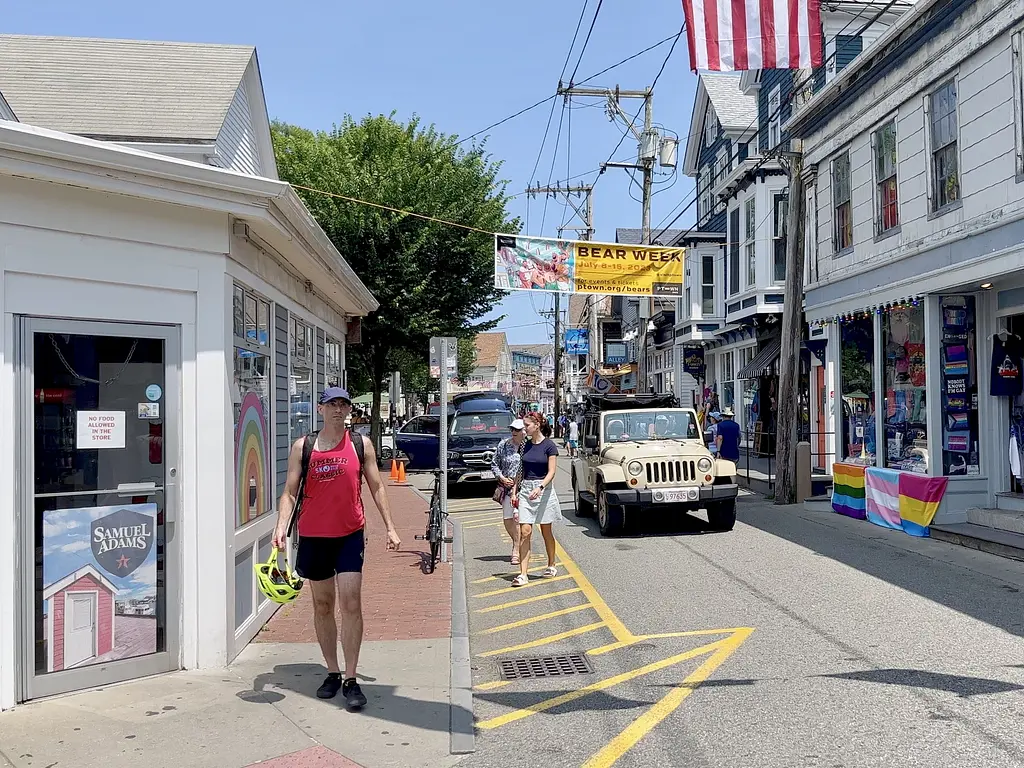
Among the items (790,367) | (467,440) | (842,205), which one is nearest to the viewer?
(842,205)

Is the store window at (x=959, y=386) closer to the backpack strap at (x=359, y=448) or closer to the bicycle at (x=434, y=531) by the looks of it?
the bicycle at (x=434, y=531)

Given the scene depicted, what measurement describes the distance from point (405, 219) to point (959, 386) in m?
15.4

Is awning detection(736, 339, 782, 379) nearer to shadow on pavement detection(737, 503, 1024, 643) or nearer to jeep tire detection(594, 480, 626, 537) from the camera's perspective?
shadow on pavement detection(737, 503, 1024, 643)

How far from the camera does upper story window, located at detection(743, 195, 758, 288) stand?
22953mm

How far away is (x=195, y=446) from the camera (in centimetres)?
596

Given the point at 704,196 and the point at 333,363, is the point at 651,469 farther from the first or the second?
the point at 704,196

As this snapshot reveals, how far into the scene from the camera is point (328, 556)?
17.9 feet

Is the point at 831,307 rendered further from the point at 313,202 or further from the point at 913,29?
the point at 313,202

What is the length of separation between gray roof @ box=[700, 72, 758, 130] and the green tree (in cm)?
803

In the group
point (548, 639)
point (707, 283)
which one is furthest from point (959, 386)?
point (707, 283)

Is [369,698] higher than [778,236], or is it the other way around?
[778,236]

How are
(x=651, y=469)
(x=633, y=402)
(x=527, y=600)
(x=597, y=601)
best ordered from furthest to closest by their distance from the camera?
(x=633, y=402), (x=651, y=469), (x=527, y=600), (x=597, y=601)

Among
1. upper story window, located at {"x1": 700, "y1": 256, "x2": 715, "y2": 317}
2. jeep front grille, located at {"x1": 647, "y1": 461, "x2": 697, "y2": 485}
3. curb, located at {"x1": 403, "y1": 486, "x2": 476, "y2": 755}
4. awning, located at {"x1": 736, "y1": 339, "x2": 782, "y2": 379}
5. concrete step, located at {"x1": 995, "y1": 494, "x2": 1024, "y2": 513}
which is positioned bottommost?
curb, located at {"x1": 403, "y1": 486, "x2": 476, "y2": 755}

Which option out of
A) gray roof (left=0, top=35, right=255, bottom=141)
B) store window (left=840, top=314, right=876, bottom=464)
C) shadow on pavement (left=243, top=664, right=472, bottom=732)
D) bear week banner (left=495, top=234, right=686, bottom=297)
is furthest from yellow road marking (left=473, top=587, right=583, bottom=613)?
bear week banner (left=495, top=234, right=686, bottom=297)
